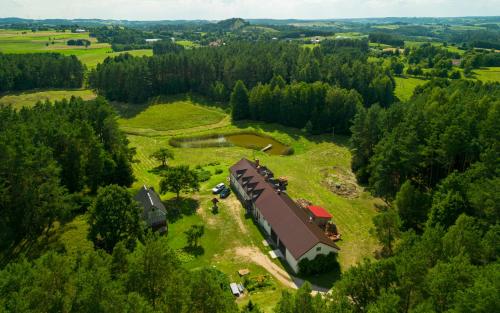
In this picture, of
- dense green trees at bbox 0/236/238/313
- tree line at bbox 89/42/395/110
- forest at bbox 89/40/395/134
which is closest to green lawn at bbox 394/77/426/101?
tree line at bbox 89/42/395/110

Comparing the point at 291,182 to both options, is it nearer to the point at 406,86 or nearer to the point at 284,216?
the point at 284,216

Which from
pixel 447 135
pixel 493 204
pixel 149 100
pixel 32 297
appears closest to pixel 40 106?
pixel 149 100

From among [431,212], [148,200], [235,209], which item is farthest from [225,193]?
[431,212]

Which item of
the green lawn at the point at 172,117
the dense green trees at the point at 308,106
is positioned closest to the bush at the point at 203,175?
the green lawn at the point at 172,117

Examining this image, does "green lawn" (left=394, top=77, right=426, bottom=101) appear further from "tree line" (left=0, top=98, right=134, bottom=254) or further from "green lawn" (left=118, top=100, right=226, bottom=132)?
"tree line" (left=0, top=98, right=134, bottom=254)

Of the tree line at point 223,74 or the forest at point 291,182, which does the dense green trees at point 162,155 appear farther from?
the tree line at point 223,74
